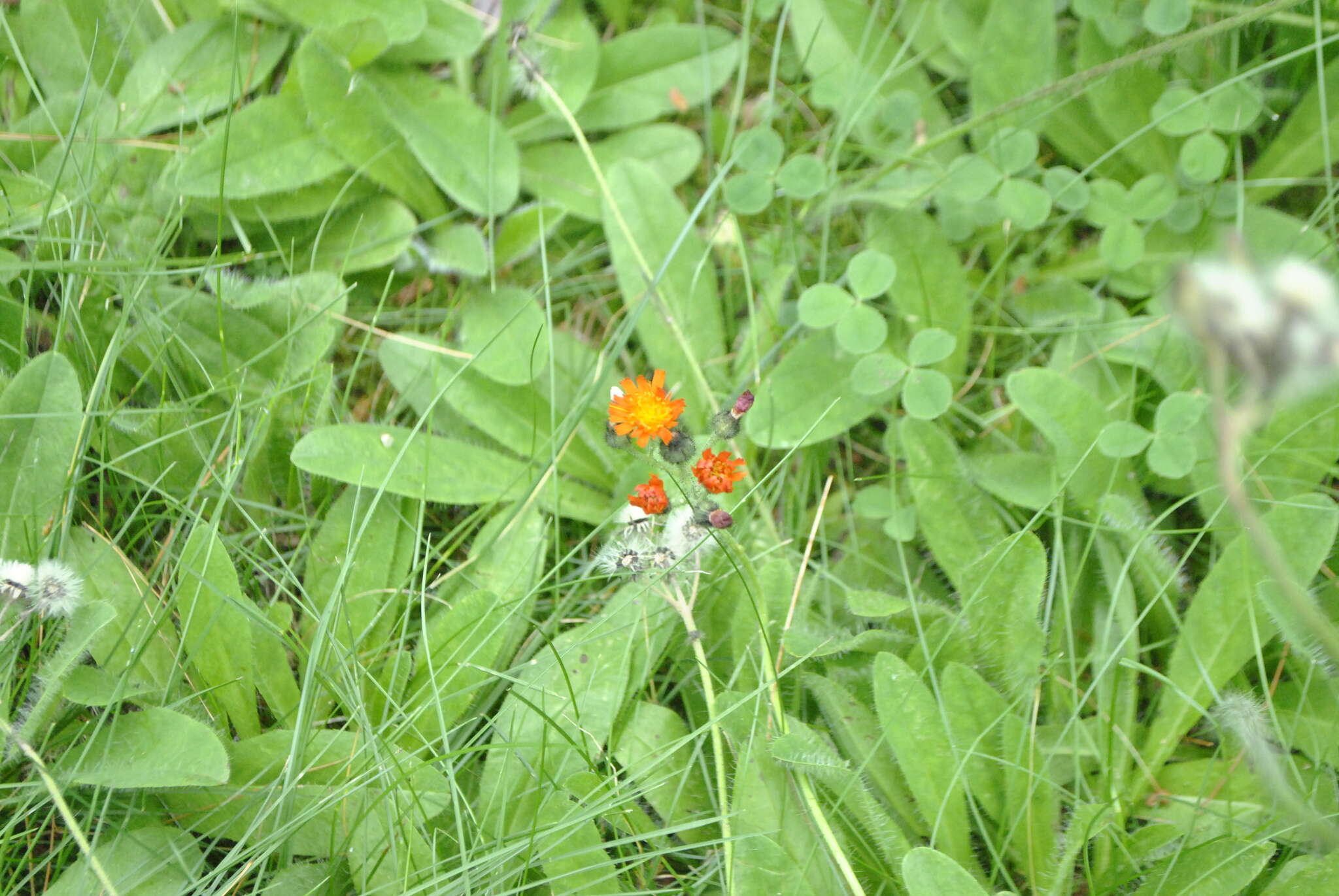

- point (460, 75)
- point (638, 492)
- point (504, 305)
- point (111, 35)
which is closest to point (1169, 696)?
point (638, 492)

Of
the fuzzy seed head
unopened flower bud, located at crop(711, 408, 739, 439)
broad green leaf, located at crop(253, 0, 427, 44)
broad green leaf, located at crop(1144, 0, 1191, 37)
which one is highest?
broad green leaf, located at crop(1144, 0, 1191, 37)

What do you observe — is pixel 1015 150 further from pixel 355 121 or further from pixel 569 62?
pixel 355 121

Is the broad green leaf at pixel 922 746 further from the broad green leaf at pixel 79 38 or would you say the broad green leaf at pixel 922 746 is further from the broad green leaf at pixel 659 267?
the broad green leaf at pixel 79 38

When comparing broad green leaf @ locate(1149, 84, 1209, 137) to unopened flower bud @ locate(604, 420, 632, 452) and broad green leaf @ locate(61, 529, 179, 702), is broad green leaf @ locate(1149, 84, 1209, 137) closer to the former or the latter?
unopened flower bud @ locate(604, 420, 632, 452)

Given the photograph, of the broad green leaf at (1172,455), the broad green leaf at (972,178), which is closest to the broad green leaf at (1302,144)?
the broad green leaf at (972,178)

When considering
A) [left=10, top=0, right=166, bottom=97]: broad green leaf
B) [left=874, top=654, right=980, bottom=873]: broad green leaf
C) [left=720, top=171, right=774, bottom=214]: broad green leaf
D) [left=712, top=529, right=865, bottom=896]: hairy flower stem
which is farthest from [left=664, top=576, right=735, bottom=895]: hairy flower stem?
[left=10, top=0, right=166, bottom=97]: broad green leaf

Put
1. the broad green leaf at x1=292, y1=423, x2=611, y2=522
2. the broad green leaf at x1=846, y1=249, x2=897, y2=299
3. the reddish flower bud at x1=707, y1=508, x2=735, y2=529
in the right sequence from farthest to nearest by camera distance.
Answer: the broad green leaf at x1=846, y1=249, x2=897, y2=299 → the broad green leaf at x1=292, y1=423, x2=611, y2=522 → the reddish flower bud at x1=707, y1=508, x2=735, y2=529
